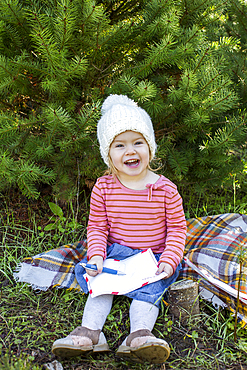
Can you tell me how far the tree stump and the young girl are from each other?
9 cm

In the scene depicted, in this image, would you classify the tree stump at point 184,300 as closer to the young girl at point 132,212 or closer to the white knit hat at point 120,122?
the young girl at point 132,212

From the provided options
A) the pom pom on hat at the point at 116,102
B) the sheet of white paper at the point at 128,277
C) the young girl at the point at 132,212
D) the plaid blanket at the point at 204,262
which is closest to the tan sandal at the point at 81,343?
the young girl at the point at 132,212

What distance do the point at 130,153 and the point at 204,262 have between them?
104 centimetres

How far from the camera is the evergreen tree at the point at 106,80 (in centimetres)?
192

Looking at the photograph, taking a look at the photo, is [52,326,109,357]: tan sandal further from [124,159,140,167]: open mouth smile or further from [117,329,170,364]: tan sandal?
[124,159,140,167]: open mouth smile

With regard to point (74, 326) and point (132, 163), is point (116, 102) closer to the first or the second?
point (132, 163)

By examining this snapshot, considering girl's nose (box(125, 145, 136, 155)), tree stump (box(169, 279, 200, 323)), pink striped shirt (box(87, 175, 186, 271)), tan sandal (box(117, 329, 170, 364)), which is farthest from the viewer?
pink striped shirt (box(87, 175, 186, 271))

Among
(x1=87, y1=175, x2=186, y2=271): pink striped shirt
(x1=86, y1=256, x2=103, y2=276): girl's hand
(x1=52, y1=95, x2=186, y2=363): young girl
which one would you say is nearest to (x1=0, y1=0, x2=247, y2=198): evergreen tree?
(x1=52, y1=95, x2=186, y2=363): young girl

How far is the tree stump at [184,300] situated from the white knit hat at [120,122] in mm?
897

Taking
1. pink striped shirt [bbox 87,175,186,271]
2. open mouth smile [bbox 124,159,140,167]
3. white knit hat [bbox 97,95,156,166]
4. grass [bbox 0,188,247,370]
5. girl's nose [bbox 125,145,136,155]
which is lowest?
grass [bbox 0,188,247,370]

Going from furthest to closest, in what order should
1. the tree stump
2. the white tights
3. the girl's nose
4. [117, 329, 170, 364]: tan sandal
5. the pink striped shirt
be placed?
the pink striped shirt, the girl's nose, the tree stump, the white tights, [117, 329, 170, 364]: tan sandal

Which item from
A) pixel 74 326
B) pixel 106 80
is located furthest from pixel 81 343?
pixel 106 80

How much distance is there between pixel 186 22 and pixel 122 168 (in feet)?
4.29

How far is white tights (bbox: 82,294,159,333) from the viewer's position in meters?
1.69
